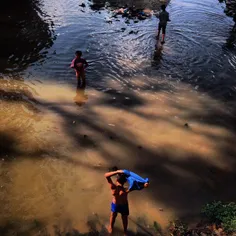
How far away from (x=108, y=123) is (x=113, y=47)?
576 cm

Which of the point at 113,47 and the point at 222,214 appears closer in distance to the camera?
the point at 222,214

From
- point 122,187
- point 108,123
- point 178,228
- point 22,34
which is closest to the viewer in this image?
point 122,187

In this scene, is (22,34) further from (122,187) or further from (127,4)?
(122,187)

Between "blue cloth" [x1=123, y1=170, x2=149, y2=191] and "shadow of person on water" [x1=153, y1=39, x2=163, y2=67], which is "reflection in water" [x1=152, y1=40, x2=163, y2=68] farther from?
"blue cloth" [x1=123, y1=170, x2=149, y2=191]

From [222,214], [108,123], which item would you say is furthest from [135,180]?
[108,123]

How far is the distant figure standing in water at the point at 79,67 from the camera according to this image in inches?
411

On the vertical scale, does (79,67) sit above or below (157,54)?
above

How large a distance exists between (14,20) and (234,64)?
11.7m

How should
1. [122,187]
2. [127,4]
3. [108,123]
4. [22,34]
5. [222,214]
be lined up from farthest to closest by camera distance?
[127,4] → [22,34] → [108,123] → [222,214] → [122,187]

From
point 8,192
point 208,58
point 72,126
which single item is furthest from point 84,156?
point 208,58

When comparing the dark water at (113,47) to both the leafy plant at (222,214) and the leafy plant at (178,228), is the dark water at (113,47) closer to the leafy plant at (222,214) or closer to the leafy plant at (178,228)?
the leafy plant at (222,214)

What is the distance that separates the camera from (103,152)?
8.29 meters

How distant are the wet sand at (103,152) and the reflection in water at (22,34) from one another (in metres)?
1.89

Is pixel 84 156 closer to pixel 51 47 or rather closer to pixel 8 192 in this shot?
pixel 8 192
